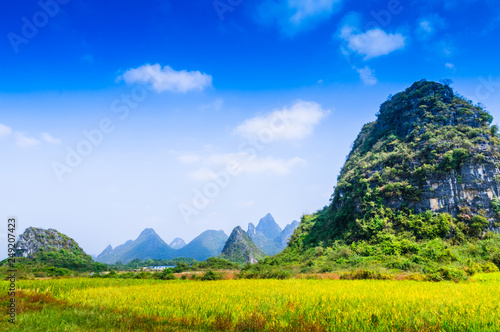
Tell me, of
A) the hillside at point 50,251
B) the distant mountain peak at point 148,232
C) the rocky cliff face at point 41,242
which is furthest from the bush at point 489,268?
the distant mountain peak at point 148,232

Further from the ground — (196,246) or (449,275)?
(449,275)

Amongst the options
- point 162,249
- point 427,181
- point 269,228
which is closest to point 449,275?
point 427,181

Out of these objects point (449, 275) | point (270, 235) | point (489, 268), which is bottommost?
point (270, 235)

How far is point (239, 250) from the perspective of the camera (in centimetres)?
8200

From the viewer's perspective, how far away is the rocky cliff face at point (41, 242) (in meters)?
58.1

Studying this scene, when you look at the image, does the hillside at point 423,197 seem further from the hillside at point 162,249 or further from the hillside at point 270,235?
the hillside at point 162,249

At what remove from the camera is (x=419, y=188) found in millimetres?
32938

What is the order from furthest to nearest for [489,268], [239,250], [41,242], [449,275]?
[239,250]
[41,242]
[489,268]
[449,275]

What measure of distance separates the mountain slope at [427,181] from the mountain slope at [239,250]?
36490 millimetres

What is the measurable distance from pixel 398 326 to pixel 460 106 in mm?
44801

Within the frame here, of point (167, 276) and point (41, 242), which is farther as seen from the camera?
point (41, 242)

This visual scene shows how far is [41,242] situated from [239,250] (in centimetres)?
5008

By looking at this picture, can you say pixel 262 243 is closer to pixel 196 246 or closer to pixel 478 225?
pixel 196 246

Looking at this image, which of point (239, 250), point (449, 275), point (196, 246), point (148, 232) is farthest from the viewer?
point (148, 232)
